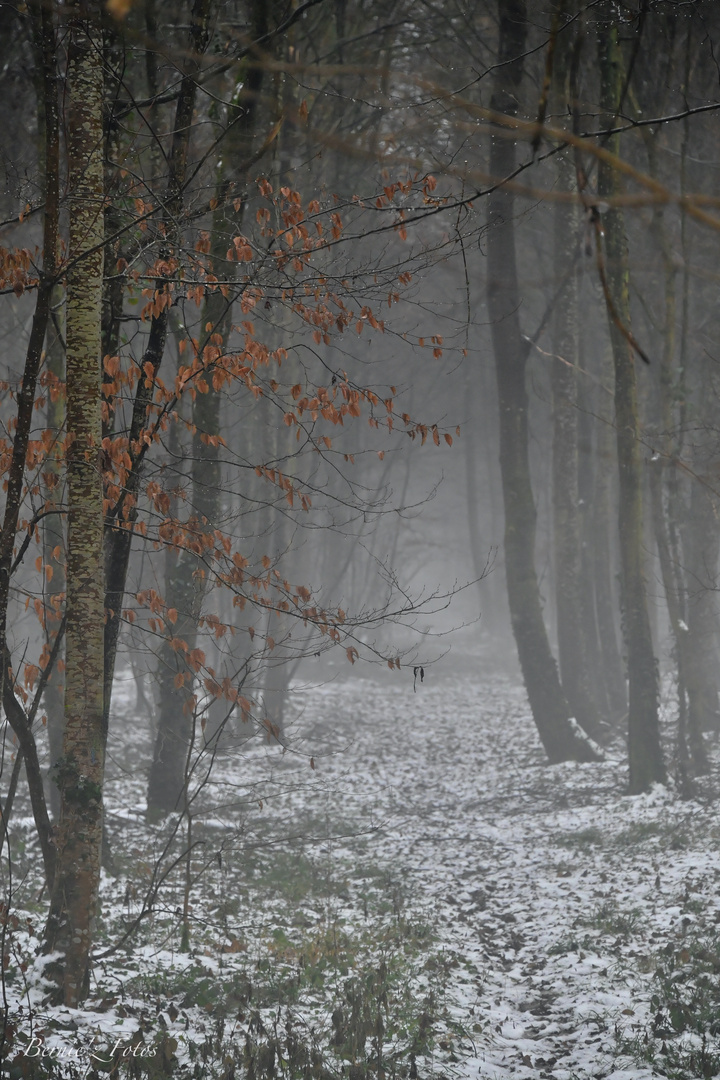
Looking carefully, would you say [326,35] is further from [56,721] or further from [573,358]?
[56,721]

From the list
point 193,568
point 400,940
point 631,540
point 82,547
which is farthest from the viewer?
point 631,540

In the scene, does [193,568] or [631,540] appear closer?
[193,568]

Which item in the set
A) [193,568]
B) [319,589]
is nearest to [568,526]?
[319,589]

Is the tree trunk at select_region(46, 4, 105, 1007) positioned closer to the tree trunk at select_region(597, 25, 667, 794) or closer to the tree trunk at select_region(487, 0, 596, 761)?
the tree trunk at select_region(597, 25, 667, 794)

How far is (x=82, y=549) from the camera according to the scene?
5051 millimetres

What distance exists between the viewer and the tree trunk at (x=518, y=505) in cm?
1286

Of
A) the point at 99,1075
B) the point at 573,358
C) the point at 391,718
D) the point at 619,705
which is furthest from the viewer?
the point at 391,718

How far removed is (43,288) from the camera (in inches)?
171

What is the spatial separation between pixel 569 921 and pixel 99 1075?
4.28 m

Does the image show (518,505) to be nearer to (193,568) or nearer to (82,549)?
(193,568)

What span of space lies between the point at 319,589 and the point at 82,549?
4.39m

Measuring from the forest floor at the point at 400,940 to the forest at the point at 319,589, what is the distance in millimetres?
40

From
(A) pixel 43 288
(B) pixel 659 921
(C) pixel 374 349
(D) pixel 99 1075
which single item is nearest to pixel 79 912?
(D) pixel 99 1075


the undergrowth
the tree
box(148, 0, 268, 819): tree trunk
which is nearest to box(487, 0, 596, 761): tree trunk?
box(148, 0, 268, 819): tree trunk
